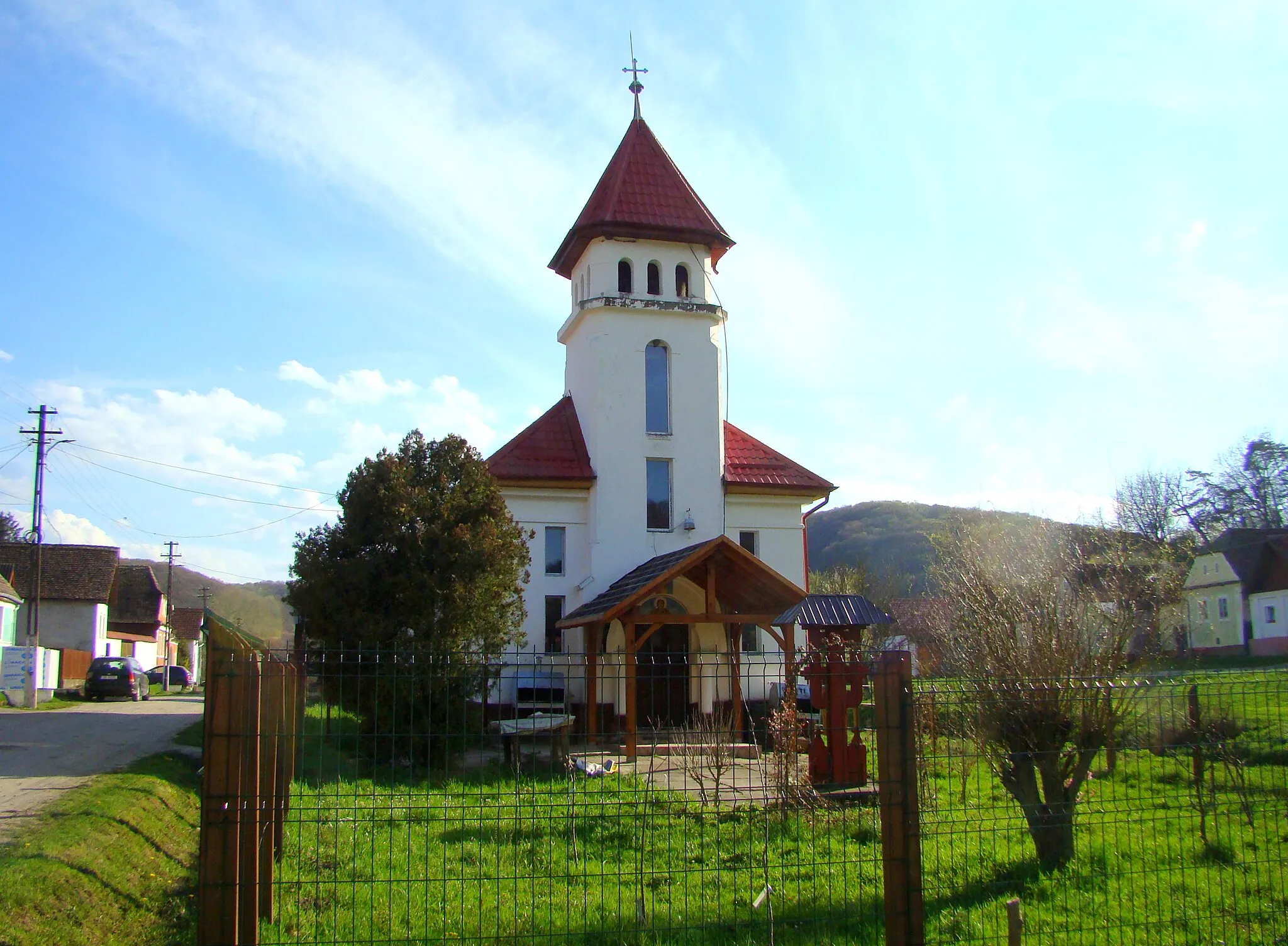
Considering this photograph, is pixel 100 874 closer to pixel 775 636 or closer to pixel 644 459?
pixel 775 636

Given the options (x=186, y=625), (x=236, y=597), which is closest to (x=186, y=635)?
(x=186, y=625)

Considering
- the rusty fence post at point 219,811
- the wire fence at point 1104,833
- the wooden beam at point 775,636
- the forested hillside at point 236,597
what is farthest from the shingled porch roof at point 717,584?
the forested hillside at point 236,597

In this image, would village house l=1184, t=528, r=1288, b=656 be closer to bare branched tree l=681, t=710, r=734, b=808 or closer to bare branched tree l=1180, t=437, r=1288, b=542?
bare branched tree l=1180, t=437, r=1288, b=542

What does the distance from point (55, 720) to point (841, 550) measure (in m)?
66.2

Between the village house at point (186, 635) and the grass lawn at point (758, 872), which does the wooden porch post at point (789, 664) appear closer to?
the grass lawn at point (758, 872)

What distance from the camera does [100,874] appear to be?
268 inches

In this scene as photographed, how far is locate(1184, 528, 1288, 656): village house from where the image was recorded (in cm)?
4694

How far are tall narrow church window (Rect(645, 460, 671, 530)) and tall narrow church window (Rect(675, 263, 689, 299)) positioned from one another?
4.16 meters

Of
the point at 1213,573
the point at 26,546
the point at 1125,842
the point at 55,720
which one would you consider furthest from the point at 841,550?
the point at 1125,842

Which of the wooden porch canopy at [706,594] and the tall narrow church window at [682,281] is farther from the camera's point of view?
the tall narrow church window at [682,281]

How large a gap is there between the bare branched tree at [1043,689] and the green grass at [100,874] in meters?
5.55

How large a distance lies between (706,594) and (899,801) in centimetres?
1342

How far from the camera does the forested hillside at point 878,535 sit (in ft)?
249

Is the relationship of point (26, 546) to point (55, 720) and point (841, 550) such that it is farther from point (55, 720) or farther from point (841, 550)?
point (841, 550)
